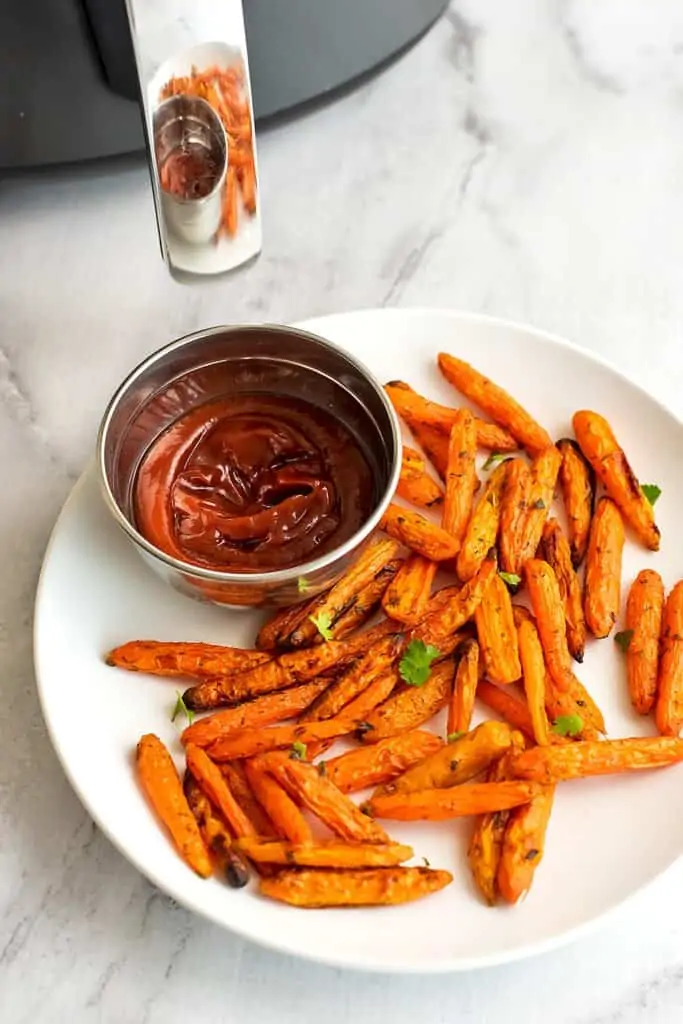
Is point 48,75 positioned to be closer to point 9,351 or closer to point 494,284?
point 9,351

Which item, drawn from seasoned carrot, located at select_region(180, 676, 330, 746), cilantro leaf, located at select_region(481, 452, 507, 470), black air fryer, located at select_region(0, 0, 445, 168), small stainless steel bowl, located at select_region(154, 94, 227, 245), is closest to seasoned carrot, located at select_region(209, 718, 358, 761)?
seasoned carrot, located at select_region(180, 676, 330, 746)

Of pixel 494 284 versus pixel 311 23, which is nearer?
pixel 311 23

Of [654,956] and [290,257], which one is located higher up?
[290,257]

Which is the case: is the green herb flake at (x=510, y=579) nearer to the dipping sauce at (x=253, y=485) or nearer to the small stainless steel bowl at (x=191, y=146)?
the dipping sauce at (x=253, y=485)

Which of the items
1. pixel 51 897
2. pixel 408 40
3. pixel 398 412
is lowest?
pixel 51 897

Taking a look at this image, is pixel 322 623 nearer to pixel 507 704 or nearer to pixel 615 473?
pixel 507 704

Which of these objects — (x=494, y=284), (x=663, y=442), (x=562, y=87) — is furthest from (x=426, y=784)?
(x=562, y=87)
